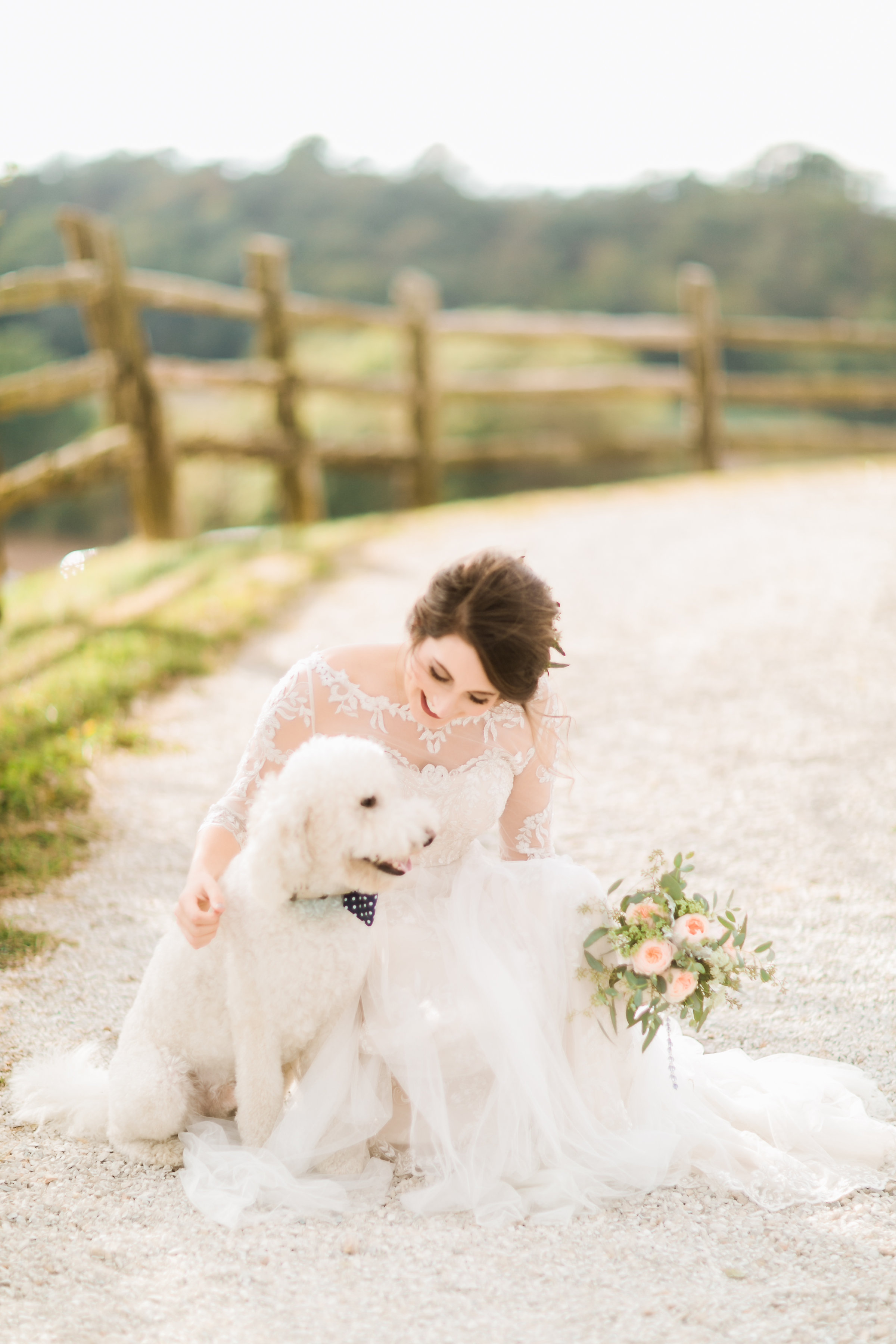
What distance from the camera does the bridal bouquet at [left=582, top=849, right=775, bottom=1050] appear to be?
234cm

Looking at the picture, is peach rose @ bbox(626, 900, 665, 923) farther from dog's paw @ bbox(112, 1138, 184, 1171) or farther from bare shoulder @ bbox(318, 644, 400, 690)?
dog's paw @ bbox(112, 1138, 184, 1171)

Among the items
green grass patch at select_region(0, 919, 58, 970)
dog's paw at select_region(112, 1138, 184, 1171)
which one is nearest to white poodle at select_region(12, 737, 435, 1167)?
dog's paw at select_region(112, 1138, 184, 1171)

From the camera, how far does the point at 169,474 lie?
8.23 metres

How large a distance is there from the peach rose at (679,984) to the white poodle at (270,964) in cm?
60

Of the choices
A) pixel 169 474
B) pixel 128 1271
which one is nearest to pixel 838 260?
pixel 169 474

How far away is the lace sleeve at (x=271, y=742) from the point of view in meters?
2.50

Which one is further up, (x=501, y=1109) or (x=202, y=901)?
(x=202, y=901)

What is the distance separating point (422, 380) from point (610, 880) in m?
7.23

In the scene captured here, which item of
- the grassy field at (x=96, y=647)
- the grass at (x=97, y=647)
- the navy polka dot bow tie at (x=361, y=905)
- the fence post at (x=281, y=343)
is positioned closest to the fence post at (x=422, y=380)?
the fence post at (x=281, y=343)

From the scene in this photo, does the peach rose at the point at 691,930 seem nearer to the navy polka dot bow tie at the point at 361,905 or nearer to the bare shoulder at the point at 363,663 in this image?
the navy polka dot bow tie at the point at 361,905

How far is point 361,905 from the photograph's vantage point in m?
2.29

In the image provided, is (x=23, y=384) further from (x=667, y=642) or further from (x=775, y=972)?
(x=775, y=972)

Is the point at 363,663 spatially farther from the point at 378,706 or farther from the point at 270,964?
the point at 270,964

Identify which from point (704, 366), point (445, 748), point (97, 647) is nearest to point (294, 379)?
point (704, 366)
